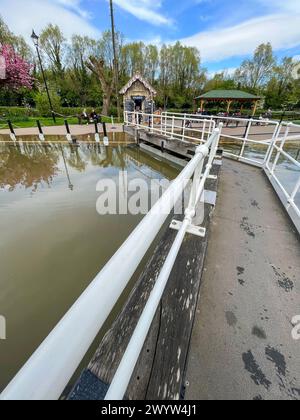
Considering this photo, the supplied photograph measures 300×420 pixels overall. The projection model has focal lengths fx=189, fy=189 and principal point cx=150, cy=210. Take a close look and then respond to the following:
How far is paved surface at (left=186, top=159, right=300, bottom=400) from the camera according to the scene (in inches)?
43.6

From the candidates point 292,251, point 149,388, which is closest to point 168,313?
point 149,388

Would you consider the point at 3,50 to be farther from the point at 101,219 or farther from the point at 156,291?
the point at 156,291

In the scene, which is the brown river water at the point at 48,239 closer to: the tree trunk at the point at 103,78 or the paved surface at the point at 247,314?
the paved surface at the point at 247,314

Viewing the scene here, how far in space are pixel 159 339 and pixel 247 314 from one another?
31.0 inches

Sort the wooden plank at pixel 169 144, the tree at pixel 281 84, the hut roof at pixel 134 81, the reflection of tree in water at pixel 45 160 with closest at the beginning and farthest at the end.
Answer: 1. the reflection of tree in water at pixel 45 160
2. the wooden plank at pixel 169 144
3. the hut roof at pixel 134 81
4. the tree at pixel 281 84

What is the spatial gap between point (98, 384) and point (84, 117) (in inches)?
760

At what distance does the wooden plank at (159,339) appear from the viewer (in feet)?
3.12

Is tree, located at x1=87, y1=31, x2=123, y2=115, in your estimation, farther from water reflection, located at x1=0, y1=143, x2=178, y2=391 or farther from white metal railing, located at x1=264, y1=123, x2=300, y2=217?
white metal railing, located at x1=264, y1=123, x2=300, y2=217

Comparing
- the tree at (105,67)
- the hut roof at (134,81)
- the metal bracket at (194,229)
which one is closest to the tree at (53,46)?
the tree at (105,67)

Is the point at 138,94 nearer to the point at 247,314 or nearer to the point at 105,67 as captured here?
the point at 105,67

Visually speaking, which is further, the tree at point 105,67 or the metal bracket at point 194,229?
the tree at point 105,67

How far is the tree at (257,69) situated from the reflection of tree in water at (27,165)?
37096 mm

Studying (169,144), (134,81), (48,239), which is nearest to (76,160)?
(169,144)
